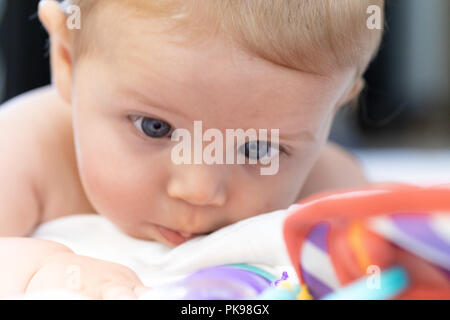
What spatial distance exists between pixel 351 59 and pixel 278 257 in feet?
0.89

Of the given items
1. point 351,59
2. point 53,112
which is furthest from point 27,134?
point 351,59

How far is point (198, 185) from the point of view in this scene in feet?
2.27

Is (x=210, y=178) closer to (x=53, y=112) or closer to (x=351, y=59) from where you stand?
(x=351, y=59)

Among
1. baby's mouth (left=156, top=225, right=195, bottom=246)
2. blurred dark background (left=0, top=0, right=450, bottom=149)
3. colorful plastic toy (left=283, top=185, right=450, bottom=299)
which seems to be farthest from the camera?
blurred dark background (left=0, top=0, right=450, bottom=149)

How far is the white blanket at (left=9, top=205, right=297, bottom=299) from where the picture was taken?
2.00ft

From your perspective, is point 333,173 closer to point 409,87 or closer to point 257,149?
point 257,149

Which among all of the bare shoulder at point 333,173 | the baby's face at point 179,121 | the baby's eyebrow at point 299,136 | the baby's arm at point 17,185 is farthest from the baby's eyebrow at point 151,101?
the bare shoulder at point 333,173

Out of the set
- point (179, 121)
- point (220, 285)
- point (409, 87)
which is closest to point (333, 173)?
point (179, 121)

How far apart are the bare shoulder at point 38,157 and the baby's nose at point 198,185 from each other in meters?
0.25

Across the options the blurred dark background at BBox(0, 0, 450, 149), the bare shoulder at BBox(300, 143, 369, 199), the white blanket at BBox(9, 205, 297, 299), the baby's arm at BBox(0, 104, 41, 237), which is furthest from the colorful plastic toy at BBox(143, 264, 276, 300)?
the blurred dark background at BBox(0, 0, 450, 149)

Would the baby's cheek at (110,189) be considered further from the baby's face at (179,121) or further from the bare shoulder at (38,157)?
the bare shoulder at (38,157)

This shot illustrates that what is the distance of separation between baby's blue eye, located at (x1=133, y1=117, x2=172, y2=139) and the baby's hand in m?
0.18

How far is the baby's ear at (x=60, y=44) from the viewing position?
860 millimetres

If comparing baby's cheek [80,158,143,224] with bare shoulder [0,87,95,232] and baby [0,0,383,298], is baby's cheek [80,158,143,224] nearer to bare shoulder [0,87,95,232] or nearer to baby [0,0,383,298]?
baby [0,0,383,298]
